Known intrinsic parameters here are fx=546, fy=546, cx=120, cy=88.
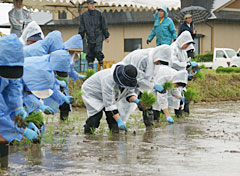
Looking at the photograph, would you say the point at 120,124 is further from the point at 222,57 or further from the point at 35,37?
the point at 222,57

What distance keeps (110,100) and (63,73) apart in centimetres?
84

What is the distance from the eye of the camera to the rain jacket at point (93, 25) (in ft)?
45.3

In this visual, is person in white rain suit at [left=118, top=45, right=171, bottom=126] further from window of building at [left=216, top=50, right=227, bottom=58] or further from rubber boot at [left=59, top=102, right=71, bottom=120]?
window of building at [left=216, top=50, right=227, bottom=58]

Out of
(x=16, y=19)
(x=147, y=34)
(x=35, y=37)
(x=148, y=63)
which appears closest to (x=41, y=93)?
(x=148, y=63)

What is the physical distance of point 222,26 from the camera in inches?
1299

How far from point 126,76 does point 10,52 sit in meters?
2.55

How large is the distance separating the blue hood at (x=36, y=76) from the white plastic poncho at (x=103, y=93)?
1055mm

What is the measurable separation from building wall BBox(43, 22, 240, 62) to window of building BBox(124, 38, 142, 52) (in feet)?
0.64

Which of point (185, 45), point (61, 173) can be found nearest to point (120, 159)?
point (61, 173)

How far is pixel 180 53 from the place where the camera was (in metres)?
10.9

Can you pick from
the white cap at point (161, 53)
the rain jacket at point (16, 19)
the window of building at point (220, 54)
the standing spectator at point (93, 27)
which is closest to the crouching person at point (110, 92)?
the white cap at point (161, 53)

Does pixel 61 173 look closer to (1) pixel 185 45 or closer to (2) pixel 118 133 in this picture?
(2) pixel 118 133

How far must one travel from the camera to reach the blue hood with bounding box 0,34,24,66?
5.58 meters

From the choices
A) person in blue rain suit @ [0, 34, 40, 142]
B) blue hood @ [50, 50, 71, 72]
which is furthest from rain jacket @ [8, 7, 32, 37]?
person in blue rain suit @ [0, 34, 40, 142]
